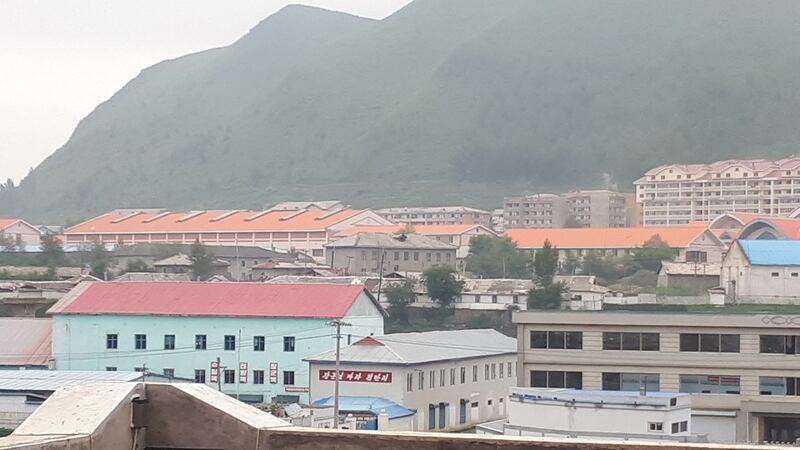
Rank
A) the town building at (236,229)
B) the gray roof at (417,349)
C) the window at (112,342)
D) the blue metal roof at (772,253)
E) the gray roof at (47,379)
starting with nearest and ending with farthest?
the gray roof at (47,379), the gray roof at (417,349), the window at (112,342), the blue metal roof at (772,253), the town building at (236,229)

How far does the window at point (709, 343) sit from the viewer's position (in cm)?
1758

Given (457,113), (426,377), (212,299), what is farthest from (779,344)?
(457,113)

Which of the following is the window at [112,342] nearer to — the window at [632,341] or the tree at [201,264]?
the window at [632,341]

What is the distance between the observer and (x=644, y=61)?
116 m

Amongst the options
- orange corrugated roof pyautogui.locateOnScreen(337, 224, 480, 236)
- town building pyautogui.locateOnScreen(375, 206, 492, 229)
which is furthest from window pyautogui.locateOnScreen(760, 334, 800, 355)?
town building pyautogui.locateOnScreen(375, 206, 492, 229)

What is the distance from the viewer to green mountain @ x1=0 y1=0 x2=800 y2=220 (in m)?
101

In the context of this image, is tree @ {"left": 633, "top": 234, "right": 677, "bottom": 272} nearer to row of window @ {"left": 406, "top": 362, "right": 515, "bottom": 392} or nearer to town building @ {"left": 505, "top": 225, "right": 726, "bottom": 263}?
town building @ {"left": 505, "top": 225, "right": 726, "bottom": 263}

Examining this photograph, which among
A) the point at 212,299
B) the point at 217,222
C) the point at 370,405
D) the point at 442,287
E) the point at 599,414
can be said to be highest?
the point at 217,222

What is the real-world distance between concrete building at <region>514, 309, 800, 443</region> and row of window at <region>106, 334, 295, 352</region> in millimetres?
7843

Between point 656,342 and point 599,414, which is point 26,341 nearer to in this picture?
point 656,342

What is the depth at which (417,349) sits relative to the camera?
2362 cm

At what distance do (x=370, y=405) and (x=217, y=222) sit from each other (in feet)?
184

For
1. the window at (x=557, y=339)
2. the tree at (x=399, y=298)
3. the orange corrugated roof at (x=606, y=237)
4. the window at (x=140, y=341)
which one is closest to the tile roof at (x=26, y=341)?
the window at (x=140, y=341)

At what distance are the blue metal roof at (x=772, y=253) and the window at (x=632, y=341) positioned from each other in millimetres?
16943
